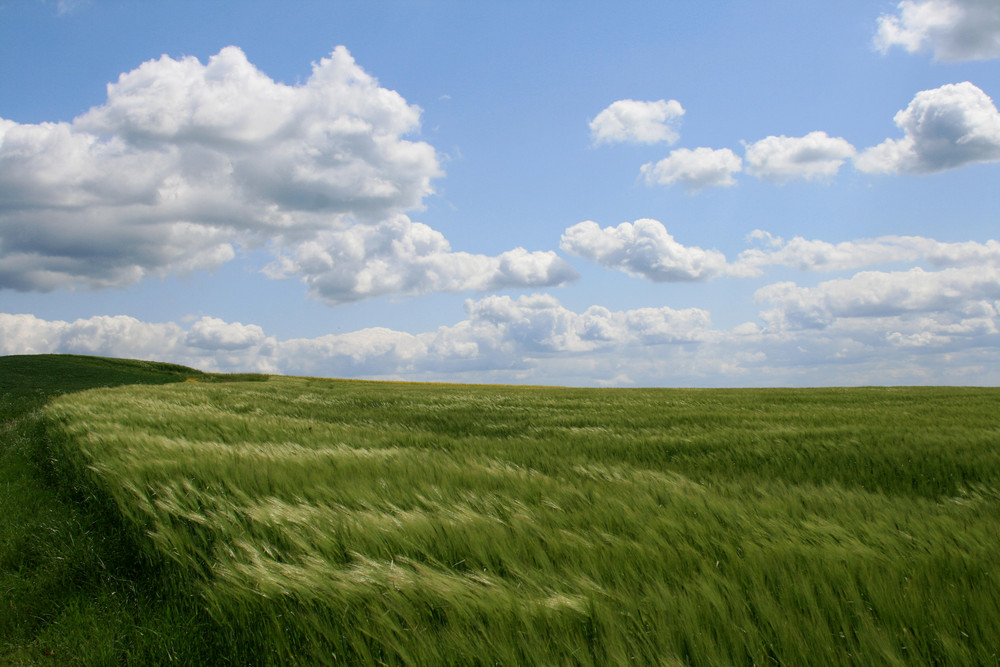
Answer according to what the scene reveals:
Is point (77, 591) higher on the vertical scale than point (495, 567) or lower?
lower

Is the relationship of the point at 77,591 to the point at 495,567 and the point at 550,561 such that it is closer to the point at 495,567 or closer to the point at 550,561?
the point at 495,567

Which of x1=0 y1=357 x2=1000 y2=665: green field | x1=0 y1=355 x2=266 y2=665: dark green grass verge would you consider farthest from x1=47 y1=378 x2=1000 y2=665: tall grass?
x1=0 y1=355 x2=266 y2=665: dark green grass verge

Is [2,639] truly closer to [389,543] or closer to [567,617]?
[389,543]

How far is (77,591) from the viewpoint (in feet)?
10.1

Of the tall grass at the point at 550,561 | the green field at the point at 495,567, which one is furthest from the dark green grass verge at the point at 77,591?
the tall grass at the point at 550,561

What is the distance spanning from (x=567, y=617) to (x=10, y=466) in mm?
9224

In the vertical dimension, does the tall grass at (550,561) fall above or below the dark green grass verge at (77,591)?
above

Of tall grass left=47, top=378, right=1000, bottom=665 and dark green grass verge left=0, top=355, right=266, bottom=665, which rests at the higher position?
tall grass left=47, top=378, right=1000, bottom=665

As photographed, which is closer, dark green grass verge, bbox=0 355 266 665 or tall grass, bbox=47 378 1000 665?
tall grass, bbox=47 378 1000 665

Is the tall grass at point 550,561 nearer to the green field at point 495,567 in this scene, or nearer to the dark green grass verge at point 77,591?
the green field at point 495,567

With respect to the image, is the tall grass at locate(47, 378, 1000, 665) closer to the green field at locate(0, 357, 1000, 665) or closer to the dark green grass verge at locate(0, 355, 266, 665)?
the green field at locate(0, 357, 1000, 665)

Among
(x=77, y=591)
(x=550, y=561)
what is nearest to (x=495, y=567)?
(x=550, y=561)

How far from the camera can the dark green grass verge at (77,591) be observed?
2295mm

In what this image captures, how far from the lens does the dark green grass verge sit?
2295mm
